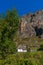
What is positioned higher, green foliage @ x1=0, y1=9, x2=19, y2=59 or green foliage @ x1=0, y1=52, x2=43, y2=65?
green foliage @ x1=0, y1=9, x2=19, y2=59

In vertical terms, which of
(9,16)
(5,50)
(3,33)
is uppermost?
(9,16)

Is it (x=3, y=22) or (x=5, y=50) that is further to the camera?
(x=3, y=22)

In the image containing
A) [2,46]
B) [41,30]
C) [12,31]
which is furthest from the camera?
[41,30]

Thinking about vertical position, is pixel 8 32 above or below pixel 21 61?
above

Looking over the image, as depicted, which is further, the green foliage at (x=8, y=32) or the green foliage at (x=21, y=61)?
the green foliage at (x=8, y=32)

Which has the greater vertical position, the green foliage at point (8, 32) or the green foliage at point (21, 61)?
the green foliage at point (8, 32)

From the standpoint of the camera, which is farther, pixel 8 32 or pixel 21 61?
pixel 8 32

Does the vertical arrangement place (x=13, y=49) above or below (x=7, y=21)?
below

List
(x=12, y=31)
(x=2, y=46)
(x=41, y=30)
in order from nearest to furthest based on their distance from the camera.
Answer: (x=2, y=46) < (x=12, y=31) < (x=41, y=30)

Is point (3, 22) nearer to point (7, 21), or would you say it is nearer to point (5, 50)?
point (7, 21)

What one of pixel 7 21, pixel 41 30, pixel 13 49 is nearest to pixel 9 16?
pixel 7 21

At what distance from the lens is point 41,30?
186000mm

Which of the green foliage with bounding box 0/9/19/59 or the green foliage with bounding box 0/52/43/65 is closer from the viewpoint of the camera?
the green foliage with bounding box 0/52/43/65

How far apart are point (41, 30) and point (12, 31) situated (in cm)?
12342
